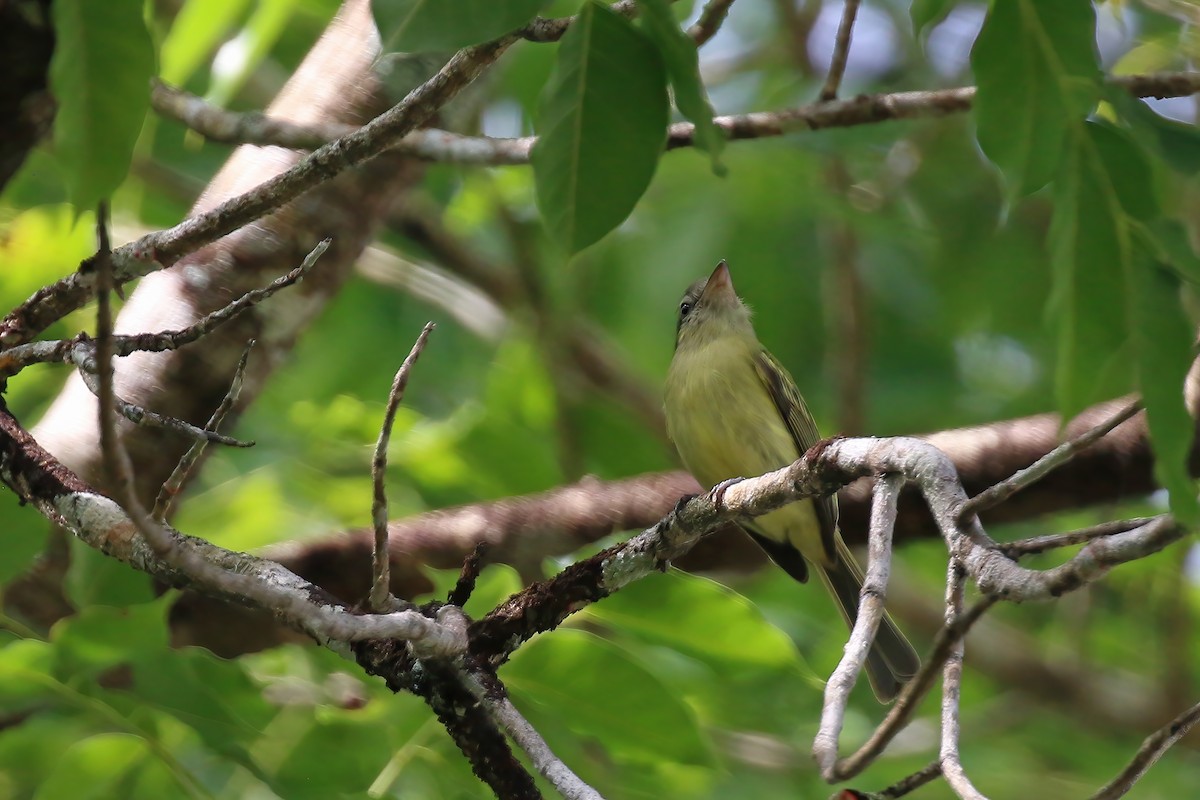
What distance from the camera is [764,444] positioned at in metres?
4.81

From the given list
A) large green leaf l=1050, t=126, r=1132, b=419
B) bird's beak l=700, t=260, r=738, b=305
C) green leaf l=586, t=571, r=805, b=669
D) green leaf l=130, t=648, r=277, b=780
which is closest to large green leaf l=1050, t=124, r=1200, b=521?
large green leaf l=1050, t=126, r=1132, b=419

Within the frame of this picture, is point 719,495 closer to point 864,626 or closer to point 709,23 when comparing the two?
point 864,626

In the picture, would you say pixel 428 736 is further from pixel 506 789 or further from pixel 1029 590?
pixel 1029 590

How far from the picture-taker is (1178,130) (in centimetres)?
233

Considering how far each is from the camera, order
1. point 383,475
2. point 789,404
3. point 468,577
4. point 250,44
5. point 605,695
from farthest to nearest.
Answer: point 789,404 < point 250,44 < point 605,695 < point 468,577 < point 383,475

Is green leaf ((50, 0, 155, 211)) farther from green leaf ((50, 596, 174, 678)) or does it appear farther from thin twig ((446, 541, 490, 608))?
green leaf ((50, 596, 174, 678))

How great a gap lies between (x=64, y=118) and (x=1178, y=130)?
192cm

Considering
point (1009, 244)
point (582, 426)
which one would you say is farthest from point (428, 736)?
point (1009, 244)

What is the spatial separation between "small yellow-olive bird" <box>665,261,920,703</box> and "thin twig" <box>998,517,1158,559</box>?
263cm

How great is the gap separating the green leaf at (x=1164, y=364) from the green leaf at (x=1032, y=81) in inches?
10.1

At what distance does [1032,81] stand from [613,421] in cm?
423

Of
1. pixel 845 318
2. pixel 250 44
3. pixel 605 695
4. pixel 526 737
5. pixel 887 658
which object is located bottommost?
pixel 887 658

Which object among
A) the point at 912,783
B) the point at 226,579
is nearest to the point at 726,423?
the point at 912,783

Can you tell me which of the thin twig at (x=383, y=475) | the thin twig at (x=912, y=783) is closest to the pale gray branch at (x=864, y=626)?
the thin twig at (x=912, y=783)
